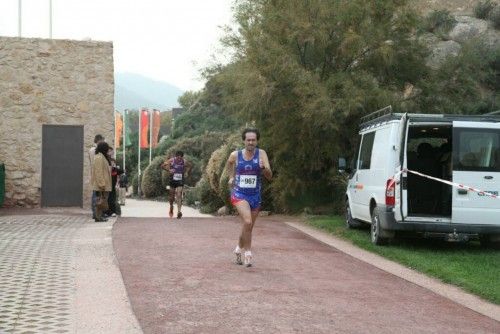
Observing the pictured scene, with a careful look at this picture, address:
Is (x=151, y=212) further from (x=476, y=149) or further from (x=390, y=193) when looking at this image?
(x=476, y=149)

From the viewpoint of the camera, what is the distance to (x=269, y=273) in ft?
31.3

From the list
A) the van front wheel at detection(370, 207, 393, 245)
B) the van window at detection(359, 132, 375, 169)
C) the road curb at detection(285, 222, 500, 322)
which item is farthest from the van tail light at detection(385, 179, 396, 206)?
the van window at detection(359, 132, 375, 169)

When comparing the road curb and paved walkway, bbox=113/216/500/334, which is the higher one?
paved walkway, bbox=113/216/500/334

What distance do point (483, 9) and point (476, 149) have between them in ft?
101

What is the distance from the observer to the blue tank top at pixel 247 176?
974 cm

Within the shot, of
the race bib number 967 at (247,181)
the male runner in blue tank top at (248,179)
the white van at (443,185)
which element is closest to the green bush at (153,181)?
the white van at (443,185)

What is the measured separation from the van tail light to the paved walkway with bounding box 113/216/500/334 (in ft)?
3.92

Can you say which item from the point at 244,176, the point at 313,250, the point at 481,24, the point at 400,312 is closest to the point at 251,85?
the point at 313,250

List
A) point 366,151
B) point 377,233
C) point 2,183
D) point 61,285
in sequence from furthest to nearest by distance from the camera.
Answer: point 2,183 → point 366,151 → point 377,233 → point 61,285

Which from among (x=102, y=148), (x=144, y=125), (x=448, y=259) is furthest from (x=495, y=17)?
(x=448, y=259)

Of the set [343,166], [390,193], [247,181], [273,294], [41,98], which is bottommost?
[273,294]

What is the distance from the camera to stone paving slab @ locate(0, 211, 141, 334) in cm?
649

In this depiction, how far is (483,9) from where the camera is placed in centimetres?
4019

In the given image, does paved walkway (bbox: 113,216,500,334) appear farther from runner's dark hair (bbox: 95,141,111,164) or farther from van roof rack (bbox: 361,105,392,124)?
runner's dark hair (bbox: 95,141,111,164)
